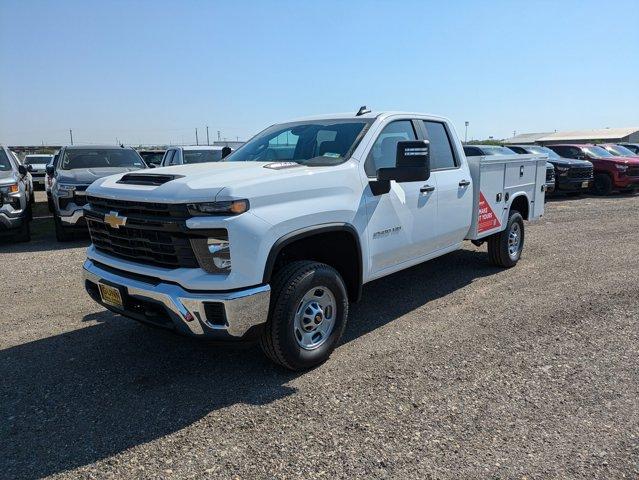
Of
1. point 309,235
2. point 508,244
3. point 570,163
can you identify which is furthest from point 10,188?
point 570,163

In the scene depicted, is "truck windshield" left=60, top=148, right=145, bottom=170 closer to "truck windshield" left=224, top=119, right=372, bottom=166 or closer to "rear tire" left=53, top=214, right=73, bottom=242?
"rear tire" left=53, top=214, right=73, bottom=242

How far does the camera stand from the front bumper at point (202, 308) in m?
3.13

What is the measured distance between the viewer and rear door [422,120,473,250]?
5094mm

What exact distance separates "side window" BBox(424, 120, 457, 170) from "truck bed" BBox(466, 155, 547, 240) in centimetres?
53

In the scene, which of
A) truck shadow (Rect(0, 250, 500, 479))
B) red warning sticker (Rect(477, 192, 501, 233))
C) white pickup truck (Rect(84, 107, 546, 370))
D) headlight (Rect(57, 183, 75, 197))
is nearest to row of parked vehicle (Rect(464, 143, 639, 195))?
red warning sticker (Rect(477, 192, 501, 233))

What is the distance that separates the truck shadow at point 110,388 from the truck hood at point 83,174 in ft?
15.2

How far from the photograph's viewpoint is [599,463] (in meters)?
2.71

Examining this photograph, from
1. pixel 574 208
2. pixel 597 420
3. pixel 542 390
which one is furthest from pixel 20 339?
pixel 574 208

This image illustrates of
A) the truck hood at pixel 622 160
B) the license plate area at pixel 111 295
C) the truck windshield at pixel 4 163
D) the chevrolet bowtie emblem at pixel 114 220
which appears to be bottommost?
the license plate area at pixel 111 295

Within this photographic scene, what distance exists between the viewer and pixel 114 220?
362 centimetres

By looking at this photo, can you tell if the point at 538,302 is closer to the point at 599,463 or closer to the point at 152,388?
the point at 599,463

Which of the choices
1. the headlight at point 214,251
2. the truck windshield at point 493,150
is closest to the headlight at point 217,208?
the headlight at point 214,251

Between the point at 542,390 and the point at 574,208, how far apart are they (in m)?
12.1

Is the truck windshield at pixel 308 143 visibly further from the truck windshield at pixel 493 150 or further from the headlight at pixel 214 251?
the truck windshield at pixel 493 150
